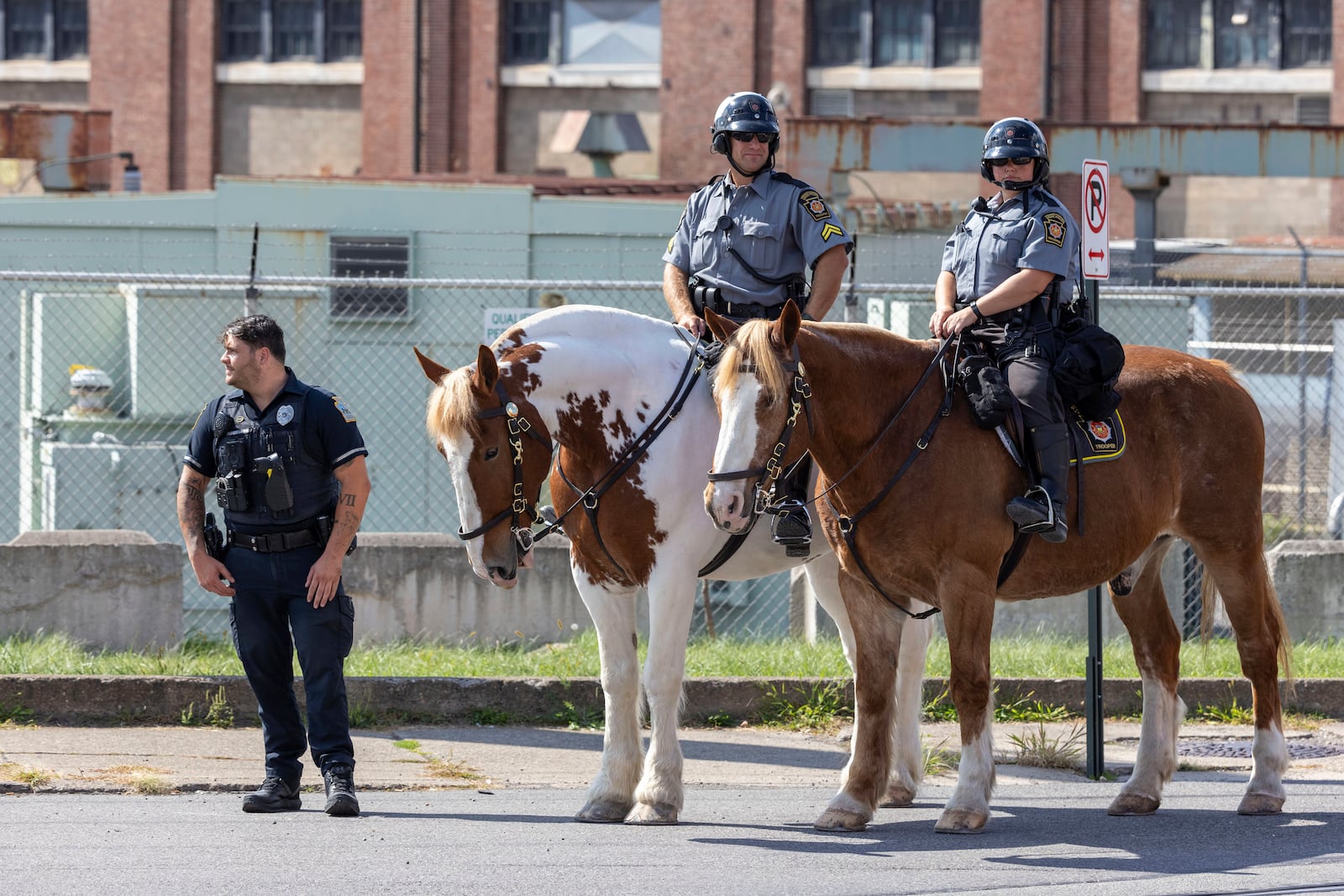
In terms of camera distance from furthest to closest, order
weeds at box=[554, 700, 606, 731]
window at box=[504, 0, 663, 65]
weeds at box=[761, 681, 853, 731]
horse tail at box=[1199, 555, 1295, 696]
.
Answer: window at box=[504, 0, 663, 65], weeds at box=[761, 681, 853, 731], weeds at box=[554, 700, 606, 731], horse tail at box=[1199, 555, 1295, 696]

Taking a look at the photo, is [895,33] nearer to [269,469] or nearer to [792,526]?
[792,526]

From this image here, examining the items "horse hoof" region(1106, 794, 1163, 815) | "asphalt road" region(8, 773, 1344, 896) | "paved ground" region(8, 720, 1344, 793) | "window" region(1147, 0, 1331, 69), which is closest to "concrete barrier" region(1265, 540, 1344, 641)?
"paved ground" region(8, 720, 1344, 793)

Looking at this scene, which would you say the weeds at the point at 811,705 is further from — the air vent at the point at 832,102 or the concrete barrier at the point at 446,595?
the air vent at the point at 832,102

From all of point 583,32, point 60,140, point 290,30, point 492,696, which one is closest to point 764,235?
point 492,696

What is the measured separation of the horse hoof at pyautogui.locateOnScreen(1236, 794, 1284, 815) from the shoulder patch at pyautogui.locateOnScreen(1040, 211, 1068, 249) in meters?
2.51

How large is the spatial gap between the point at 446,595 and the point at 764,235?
14.5 ft

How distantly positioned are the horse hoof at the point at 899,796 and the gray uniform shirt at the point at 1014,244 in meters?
2.16

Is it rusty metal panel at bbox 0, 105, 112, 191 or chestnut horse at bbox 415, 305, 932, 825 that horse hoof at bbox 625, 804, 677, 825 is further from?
rusty metal panel at bbox 0, 105, 112, 191

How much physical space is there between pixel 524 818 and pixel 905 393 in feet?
7.83

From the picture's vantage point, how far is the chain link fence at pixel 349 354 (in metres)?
12.7

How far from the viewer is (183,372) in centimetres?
1409

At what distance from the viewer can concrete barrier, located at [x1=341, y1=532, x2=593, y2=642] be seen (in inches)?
433

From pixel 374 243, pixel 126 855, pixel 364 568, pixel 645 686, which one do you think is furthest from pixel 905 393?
pixel 374 243

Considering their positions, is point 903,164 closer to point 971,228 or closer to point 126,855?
point 971,228
